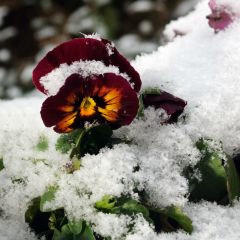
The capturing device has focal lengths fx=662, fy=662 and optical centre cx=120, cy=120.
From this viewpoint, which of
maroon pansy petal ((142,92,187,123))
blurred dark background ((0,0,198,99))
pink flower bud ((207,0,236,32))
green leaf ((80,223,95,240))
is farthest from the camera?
blurred dark background ((0,0,198,99))

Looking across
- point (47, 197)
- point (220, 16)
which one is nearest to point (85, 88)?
point (47, 197)

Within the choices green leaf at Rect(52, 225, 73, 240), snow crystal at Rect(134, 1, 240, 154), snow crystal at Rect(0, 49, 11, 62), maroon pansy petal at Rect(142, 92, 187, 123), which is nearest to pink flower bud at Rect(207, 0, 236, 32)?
snow crystal at Rect(134, 1, 240, 154)

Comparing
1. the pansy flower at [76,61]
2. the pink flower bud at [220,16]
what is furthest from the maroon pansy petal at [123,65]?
the pink flower bud at [220,16]

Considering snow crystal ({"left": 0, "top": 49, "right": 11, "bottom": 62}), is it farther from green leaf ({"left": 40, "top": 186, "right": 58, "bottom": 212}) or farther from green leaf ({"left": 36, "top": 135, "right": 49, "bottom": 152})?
green leaf ({"left": 40, "top": 186, "right": 58, "bottom": 212})

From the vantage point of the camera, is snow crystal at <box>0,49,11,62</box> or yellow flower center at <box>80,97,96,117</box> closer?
yellow flower center at <box>80,97,96,117</box>

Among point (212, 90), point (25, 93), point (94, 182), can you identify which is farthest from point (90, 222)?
point (25, 93)

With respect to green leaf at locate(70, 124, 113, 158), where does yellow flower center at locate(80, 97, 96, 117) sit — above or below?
above

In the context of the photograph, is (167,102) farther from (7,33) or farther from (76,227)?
(7,33)
